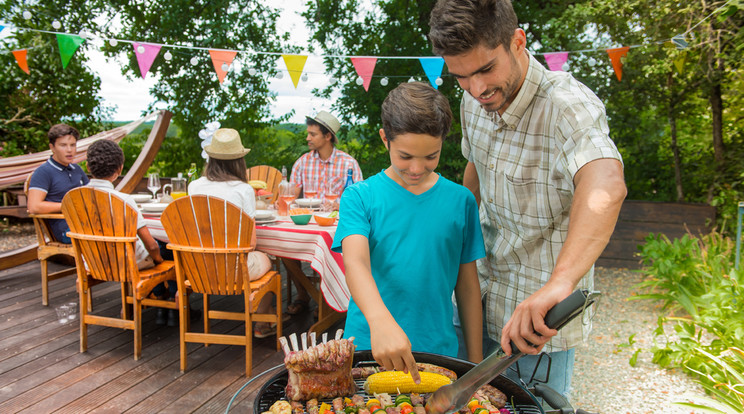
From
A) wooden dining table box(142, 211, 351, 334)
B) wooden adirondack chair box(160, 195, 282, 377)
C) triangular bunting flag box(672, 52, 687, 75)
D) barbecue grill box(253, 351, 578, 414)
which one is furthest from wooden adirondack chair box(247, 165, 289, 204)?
triangular bunting flag box(672, 52, 687, 75)

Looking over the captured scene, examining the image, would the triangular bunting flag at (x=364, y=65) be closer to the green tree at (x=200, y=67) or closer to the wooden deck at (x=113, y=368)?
the wooden deck at (x=113, y=368)

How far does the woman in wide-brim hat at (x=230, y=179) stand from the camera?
293 centimetres

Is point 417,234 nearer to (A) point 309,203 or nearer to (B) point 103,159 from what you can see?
(A) point 309,203

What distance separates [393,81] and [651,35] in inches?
119

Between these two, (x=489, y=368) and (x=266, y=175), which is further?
(x=266, y=175)

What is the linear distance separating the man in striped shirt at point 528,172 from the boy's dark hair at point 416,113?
98mm

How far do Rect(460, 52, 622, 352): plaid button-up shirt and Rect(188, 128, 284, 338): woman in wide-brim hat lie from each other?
1.86 metres

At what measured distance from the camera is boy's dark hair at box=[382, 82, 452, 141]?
3.96 ft

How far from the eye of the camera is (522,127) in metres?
1.25

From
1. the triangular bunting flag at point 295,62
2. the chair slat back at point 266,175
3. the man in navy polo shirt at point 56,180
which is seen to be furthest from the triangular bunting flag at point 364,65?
the man in navy polo shirt at point 56,180

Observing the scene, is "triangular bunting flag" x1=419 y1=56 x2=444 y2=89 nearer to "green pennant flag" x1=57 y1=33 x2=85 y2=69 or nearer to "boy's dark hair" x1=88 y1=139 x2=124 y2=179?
"boy's dark hair" x1=88 y1=139 x2=124 y2=179

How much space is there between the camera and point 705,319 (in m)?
2.82

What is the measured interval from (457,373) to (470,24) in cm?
87

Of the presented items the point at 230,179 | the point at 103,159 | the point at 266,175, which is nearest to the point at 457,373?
the point at 230,179
